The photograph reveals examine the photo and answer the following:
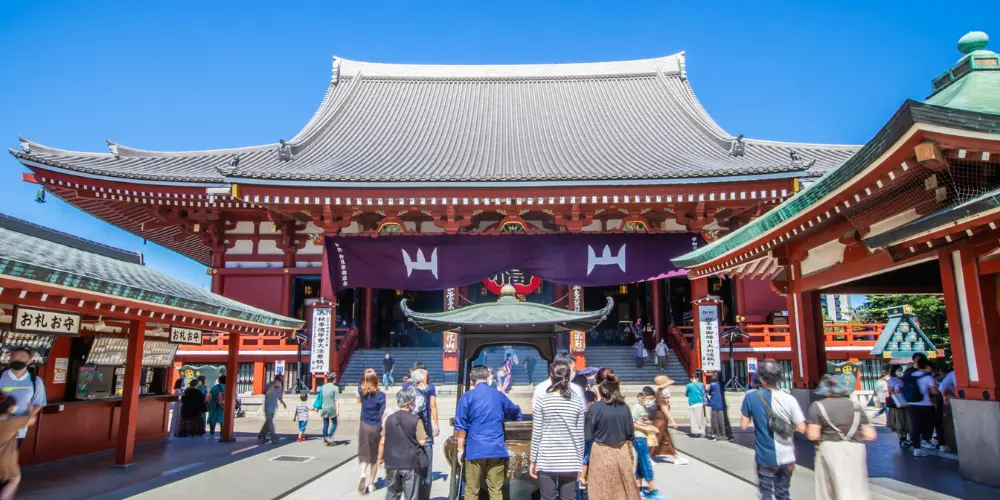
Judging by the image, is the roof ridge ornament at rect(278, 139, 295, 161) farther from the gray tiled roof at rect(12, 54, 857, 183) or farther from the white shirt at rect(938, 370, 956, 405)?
the white shirt at rect(938, 370, 956, 405)

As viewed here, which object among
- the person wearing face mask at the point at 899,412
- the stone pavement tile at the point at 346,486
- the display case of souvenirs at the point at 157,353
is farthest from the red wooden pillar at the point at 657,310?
the display case of souvenirs at the point at 157,353

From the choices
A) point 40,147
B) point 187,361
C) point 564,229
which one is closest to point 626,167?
point 564,229

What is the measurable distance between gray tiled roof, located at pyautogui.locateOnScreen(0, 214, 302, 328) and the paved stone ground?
8.04 ft

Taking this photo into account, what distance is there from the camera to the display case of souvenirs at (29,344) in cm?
816

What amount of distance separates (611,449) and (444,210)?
12744 mm

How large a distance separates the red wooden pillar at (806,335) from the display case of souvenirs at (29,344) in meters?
12.3

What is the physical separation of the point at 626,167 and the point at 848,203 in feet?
32.3

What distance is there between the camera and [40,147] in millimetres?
17078

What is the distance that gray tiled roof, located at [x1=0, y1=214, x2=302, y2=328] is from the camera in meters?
6.69

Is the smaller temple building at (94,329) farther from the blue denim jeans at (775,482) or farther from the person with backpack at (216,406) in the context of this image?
the blue denim jeans at (775,482)

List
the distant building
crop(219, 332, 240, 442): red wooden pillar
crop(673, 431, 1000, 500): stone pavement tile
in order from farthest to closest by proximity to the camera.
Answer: the distant building < crop(219, 332, 240, 442): red wooden pillar < crop(673, 431, 1000, 500): stone pavement tile

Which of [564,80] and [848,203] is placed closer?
[848,203]

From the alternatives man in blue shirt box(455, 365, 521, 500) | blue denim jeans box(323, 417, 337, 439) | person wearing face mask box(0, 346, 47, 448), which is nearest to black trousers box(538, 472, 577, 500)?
man in blue shirt box(455, 365, 521, 500)

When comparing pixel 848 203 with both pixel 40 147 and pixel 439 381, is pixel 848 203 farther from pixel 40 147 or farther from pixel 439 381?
pixel 40 147
